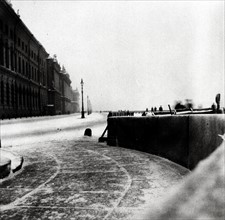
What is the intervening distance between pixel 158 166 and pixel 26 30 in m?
46.6

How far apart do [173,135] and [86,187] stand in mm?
2974

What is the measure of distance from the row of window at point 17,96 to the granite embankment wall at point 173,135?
29383 millimetres

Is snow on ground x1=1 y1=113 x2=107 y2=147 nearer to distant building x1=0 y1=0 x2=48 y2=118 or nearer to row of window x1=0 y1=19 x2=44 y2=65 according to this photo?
distant building x1=0 y1=0 x2=48 y2=118

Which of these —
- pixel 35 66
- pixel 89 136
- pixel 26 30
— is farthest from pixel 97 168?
pixel 35 66

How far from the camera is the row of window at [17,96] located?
1495 inches

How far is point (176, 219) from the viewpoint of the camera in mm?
471

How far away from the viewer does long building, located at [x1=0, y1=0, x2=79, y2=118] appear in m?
38.3

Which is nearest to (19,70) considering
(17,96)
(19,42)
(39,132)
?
(19,42)

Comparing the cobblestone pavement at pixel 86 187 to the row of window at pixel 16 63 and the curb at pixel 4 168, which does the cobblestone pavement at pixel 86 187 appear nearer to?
the curb at pixel 4 168

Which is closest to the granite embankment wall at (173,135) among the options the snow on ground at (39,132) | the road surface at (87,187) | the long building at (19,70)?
the road surface at (87,187)

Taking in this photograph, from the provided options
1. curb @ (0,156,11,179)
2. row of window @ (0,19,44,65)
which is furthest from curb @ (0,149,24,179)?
row of window @ (0,19,44,65)

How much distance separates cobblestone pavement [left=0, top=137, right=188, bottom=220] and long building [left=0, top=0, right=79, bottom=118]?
30.9 m

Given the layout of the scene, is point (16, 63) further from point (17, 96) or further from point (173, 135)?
point (173, 135)

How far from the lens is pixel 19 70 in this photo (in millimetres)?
46906
